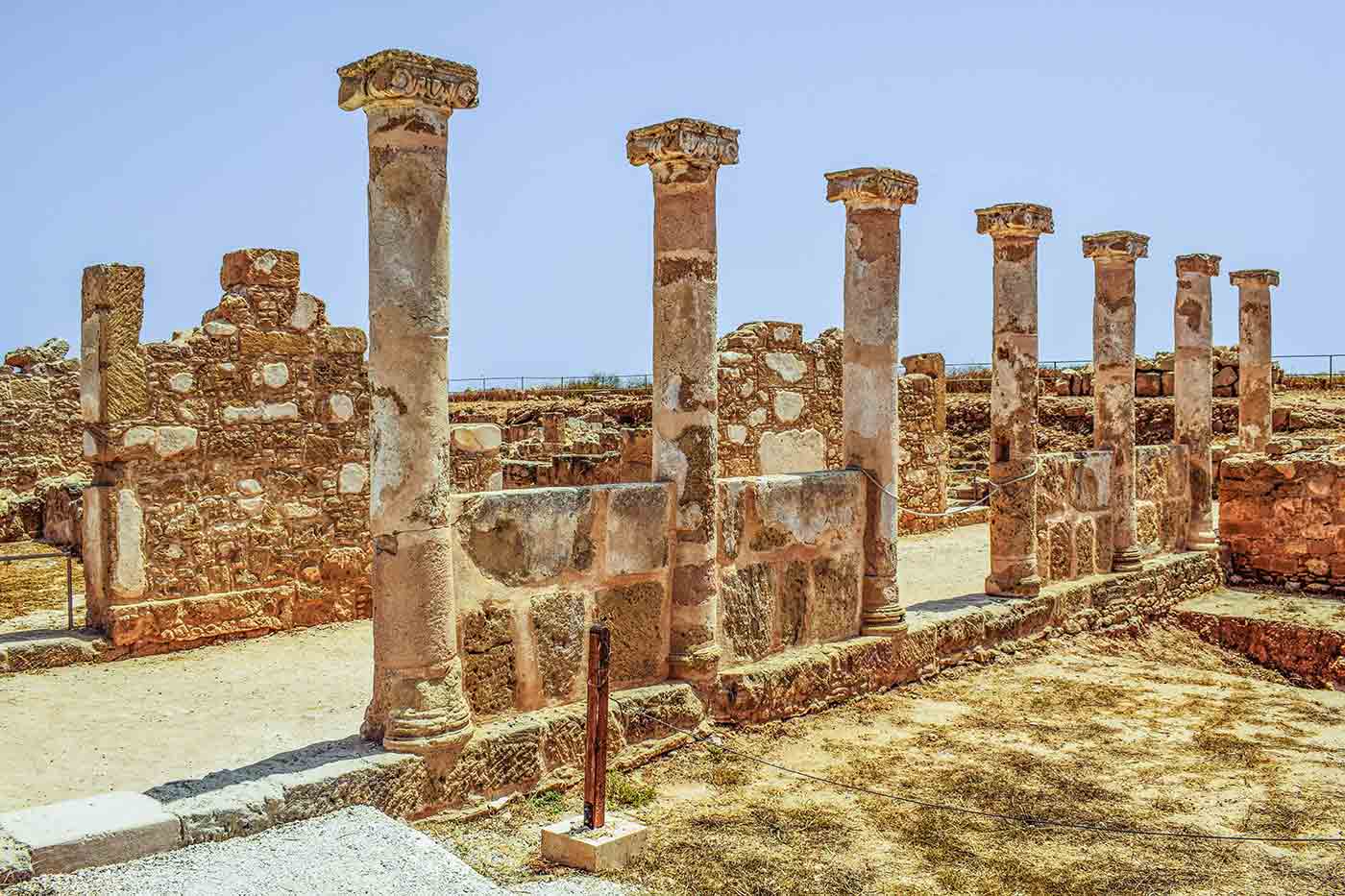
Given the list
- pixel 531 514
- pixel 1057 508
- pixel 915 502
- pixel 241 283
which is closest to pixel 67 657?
pixel 241 283

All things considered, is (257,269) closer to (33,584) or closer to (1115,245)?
(33,584)

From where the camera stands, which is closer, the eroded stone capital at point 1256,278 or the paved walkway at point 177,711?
the paved walkway at point 177,711

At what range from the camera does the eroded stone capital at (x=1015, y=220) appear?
1006cm

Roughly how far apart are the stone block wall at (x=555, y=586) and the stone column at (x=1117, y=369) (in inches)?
232

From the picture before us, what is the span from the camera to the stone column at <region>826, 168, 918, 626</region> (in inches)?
329

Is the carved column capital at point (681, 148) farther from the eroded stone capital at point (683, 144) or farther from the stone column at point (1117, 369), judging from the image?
the stone column at point (1117, 369)

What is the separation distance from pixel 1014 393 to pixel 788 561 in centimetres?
333

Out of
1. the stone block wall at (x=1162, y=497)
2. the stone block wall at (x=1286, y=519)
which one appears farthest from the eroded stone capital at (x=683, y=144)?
the stone block wall at (x=1286, y=519)

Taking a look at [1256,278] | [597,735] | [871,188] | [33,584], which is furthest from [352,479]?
[1256,278]

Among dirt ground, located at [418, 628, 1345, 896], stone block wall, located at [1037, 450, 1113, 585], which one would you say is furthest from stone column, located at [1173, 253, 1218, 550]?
dirt ground, located at [418, 628, 1345, 896]

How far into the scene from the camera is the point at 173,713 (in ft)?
22.4

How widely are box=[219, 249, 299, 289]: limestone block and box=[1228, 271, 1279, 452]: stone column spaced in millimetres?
14561

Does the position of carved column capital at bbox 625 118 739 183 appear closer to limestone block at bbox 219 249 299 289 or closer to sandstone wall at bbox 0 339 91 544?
limestone block at bbox 219 249 299 289

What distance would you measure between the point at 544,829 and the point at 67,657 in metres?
4.52
